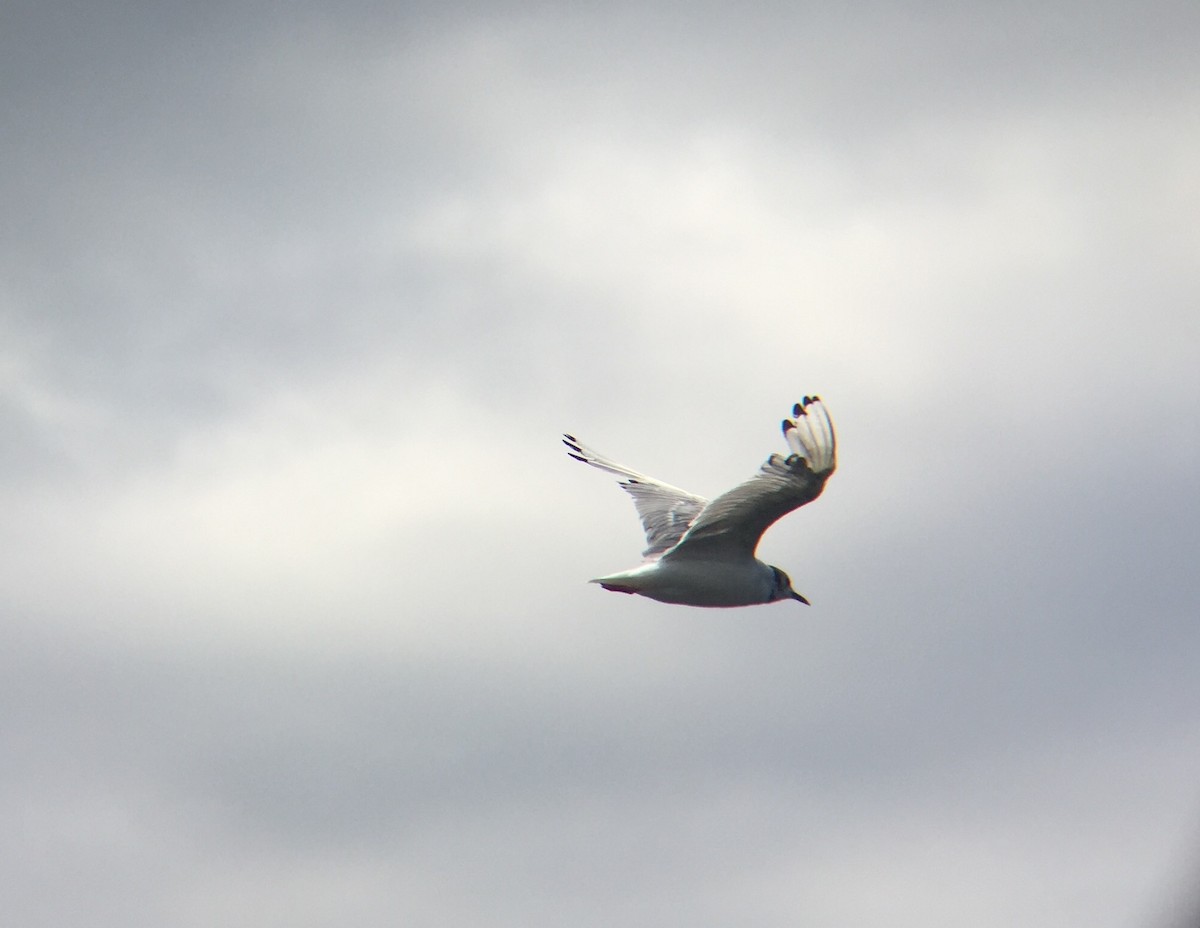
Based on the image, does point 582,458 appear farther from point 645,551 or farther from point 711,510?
point 711,510

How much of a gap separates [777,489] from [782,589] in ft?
17.2

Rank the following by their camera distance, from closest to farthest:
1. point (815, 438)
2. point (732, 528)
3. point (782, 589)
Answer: point (815, 438), point (732, 528), point (782, 589)

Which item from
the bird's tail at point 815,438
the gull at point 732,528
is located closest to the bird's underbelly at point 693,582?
the gull at point 732,528

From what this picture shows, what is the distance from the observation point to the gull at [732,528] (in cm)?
2909

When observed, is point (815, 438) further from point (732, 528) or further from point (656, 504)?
point (656, 504)

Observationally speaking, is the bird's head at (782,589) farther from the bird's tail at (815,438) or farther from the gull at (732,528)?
the bird's tail at (815,438)

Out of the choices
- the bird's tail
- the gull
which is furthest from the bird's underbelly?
the bird's tail

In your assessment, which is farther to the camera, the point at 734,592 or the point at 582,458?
the point at 582,458

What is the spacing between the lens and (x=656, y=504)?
36.4 metres

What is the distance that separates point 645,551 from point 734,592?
2589mm

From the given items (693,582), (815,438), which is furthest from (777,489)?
(693,582)


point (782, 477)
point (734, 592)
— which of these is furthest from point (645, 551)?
point (782, 477)

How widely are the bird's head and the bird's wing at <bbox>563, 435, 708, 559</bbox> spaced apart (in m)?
1.88

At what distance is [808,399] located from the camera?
2908cm
